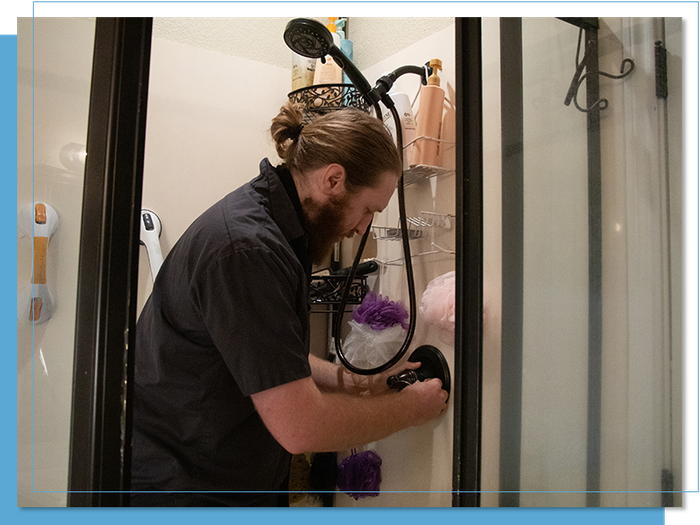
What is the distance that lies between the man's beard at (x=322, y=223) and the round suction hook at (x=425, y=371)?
12.9 inches

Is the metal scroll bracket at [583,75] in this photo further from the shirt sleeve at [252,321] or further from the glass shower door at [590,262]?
the shirt sleeve at [252,321]

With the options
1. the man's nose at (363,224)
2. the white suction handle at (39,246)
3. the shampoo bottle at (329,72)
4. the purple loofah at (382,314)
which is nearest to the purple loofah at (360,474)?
the purple loofah at (382,314)

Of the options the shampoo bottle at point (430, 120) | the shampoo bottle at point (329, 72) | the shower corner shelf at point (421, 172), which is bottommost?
the shower corner shelf at point (421, 172)

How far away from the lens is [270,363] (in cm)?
67

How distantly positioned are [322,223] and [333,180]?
0.29ft

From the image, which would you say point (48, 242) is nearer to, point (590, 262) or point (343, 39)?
point (590, 262)

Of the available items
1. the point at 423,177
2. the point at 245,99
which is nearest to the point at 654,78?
the point at 423,177

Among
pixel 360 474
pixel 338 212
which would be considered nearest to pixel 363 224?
pixel 338 212

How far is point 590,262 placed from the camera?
654 millimetres

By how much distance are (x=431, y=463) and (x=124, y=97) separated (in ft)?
2.94

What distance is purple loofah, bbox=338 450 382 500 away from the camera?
3.65 feet

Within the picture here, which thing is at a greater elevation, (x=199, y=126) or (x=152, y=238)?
(x=199, y=126)

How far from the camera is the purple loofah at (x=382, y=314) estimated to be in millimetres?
1165

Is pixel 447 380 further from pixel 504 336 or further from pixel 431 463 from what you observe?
pixel 504 336
